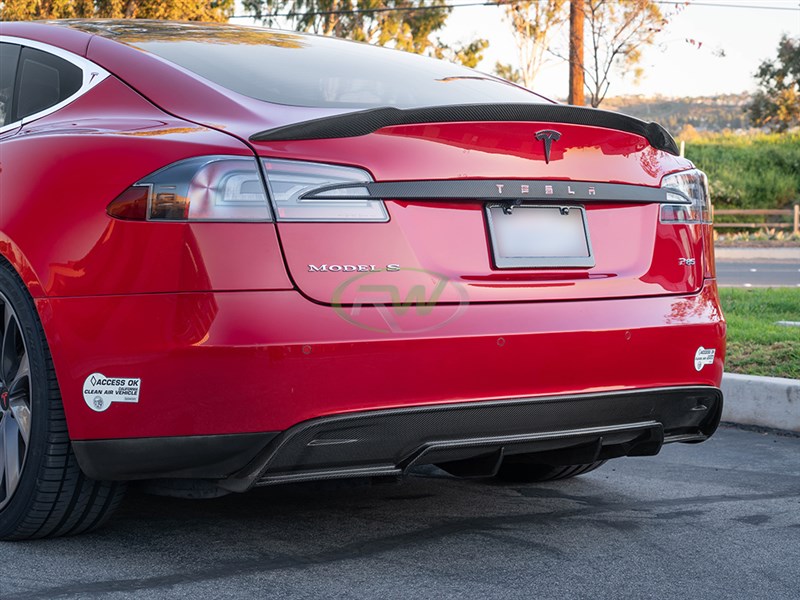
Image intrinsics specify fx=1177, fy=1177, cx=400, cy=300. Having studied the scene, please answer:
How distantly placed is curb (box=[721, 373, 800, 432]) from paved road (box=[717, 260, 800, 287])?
9486mm

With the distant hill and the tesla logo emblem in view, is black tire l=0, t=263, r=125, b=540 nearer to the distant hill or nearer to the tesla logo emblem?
the tesla logo emblem

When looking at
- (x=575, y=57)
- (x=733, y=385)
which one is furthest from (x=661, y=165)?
(x=575, y=57)

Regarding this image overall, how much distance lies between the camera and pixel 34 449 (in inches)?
131

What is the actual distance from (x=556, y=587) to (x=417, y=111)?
1326 mm

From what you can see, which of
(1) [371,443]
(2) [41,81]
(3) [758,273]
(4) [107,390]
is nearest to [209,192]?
(4) [107,390]

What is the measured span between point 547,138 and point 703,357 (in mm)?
840

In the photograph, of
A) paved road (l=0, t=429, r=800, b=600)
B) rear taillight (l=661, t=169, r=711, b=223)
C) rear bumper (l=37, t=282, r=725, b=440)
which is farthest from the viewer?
rear taillight (l=661, t=169, r=711, b=223)

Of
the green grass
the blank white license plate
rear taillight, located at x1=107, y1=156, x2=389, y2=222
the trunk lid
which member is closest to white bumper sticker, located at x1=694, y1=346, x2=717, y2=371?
the trunk lid

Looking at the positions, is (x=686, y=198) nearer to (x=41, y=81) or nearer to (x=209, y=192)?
(x=209, y=192)

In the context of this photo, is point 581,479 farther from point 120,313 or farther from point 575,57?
point 575,57

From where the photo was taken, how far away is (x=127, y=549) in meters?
3.45

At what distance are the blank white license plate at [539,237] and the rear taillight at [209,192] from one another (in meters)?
0.66

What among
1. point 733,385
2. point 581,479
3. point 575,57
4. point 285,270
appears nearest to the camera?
point 285,270

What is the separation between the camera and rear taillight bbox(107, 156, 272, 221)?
9.66 ft
